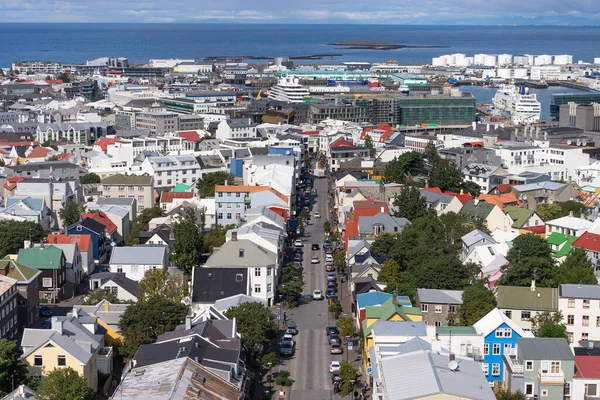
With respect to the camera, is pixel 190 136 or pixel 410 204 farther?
pixel 190 136

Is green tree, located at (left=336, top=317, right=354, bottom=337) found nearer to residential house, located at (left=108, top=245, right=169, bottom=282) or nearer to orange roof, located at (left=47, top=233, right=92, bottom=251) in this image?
residential house, located at (left=108, top=245, right=169, bottom=282)

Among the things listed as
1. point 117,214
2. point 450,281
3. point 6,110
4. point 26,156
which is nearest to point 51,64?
point 6,110

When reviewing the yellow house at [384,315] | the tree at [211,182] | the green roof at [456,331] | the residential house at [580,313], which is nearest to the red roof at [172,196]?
the tree at [211,182]

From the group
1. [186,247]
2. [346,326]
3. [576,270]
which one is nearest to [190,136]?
[186,247]

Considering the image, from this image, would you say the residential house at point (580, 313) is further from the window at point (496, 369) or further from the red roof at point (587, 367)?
the red roof at point (587, 367)

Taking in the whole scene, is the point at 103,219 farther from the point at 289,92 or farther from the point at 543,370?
the point at 289,92

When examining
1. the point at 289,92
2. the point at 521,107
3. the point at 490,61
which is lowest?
the point at 521,107

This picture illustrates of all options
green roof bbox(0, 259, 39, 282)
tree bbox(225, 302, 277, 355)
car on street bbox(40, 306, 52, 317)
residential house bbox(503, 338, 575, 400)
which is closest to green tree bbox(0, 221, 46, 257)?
car on street bbox(40, 306, 52, 317)
